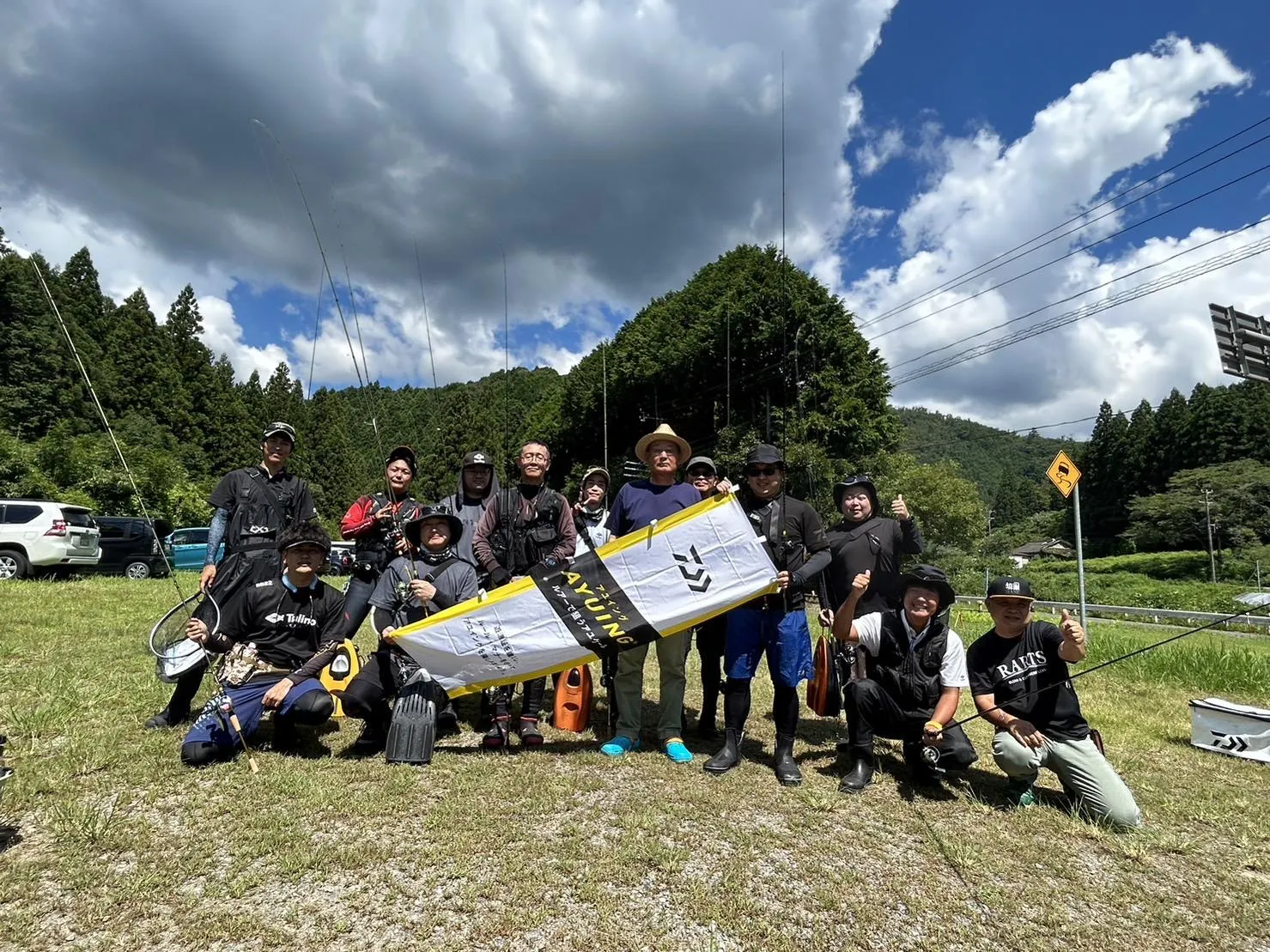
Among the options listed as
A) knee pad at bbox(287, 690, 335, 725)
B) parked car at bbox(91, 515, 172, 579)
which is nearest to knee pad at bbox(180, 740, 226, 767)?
knee pad at bbox(287, 690, 335, 725)

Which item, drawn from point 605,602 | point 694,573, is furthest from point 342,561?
point 694,573

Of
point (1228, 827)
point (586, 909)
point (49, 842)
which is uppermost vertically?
point (49, 842)

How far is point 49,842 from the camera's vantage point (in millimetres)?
3006

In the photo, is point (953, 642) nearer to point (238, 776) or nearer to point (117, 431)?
point (238, 776)

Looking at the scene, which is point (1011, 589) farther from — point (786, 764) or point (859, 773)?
point (786, 764)

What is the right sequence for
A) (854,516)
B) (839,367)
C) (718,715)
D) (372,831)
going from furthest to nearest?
(839,367)
(718,715)
(854,516)
(372,831)

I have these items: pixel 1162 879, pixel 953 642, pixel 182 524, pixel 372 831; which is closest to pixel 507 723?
pixel 372 831

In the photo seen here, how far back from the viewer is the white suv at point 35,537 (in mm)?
13938

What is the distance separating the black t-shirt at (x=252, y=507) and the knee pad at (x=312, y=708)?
155 centimetres

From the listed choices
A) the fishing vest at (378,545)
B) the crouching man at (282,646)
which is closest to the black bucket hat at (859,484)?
the fishing vest at (378,545)

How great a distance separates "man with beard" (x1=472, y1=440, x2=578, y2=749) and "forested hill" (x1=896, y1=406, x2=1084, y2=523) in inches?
5258

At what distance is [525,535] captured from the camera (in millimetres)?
4965

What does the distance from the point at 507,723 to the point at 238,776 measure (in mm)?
1698

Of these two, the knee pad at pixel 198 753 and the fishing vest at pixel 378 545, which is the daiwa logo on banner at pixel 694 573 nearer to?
the fishing vest at pixel 378 545
